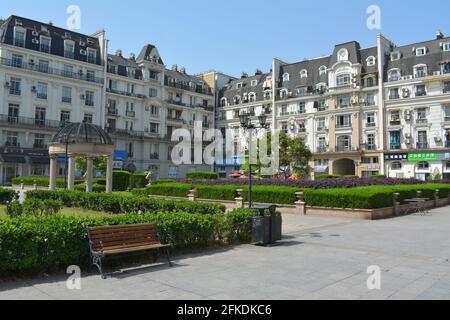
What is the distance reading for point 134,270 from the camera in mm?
7773

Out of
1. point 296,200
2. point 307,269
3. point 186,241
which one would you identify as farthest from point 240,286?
point 296,200

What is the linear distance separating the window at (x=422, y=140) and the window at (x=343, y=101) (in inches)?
406

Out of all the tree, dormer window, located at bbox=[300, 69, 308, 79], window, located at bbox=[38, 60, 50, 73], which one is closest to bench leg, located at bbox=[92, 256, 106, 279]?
the tree

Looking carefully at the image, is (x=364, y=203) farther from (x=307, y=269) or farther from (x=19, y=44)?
(x=19, y=44)

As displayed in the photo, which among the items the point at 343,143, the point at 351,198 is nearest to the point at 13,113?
the point at 351,198

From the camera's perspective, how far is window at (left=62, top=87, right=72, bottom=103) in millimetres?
52375

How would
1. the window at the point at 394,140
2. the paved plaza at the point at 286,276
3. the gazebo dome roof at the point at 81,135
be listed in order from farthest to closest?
the window at the point at 394,140 < the gazebo dome roof at the point at 81,135 < the paved plaza at the point at 286,276

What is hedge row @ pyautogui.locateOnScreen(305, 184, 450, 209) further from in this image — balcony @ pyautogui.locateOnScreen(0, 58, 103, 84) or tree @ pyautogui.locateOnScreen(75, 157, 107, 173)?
balcony @ pyautogui.locateOnScreen(0, 58, 103, 84)

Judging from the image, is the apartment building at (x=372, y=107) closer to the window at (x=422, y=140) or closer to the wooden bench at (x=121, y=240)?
the window at (x=422, y=140)

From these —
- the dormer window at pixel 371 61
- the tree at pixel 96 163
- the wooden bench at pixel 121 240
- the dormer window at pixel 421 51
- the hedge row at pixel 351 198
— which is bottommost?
the wooden bench at pixel 121 240

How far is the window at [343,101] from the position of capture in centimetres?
5609

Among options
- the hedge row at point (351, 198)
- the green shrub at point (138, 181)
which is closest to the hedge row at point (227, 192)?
the hedge row at point (351, 198)

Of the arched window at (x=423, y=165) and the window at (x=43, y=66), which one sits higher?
the window at (x=43, y=66)

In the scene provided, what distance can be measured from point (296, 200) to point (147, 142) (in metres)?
44.2
